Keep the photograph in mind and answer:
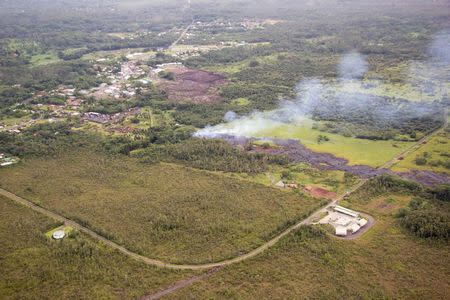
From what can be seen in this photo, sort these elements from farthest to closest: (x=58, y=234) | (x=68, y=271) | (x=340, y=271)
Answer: (x=58, y=234) < (x=68, y=271) < (x=340, y=271)

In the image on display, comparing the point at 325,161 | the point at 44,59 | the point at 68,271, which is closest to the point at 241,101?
the point at 325,161

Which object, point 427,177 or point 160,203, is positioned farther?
point 427,177

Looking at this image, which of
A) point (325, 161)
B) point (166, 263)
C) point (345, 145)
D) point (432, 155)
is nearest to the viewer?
point (166, 263)

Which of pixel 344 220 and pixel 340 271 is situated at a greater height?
pixel 344 220

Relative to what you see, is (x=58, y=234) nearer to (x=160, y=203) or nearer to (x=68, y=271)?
(x=68, y=271)

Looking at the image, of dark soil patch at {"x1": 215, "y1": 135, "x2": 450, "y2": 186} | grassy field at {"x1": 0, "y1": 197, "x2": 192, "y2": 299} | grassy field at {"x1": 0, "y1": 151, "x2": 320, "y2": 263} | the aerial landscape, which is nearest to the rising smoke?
the aerial landscape

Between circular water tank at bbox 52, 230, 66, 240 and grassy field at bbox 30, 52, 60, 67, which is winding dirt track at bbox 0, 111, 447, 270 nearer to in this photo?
circular water tank at bbox 52, 230, 66, 240

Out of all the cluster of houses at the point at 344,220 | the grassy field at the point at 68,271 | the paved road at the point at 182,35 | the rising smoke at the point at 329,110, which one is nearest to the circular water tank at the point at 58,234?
the grassy field at the point at 68,271
